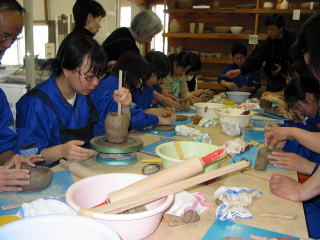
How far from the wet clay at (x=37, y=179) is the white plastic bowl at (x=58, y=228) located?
1.76 ft

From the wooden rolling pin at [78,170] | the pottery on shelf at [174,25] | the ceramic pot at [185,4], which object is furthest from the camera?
the pottery on shelf at [174,25]

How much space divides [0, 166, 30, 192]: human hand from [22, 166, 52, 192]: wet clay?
2 centimetres

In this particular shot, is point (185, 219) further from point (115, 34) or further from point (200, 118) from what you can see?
point (115, 34)

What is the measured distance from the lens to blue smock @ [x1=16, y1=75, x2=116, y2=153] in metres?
1.72

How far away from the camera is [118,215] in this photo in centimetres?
82

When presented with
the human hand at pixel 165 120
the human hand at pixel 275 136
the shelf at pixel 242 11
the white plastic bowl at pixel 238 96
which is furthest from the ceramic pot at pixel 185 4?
the human hand at pixel 275 136

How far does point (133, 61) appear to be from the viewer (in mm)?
2566

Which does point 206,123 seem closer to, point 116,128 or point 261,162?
point 261,162

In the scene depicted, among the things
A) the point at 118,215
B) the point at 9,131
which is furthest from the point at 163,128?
the point at 118,215

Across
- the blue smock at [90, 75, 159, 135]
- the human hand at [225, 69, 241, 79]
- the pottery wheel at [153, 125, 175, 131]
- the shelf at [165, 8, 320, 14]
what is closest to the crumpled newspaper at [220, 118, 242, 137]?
the pottery wheel at [153, 125, 175, 131]

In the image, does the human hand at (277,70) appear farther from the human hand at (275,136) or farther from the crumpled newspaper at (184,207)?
the crumpled newspaper at (184,207)

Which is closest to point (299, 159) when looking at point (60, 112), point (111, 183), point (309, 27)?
point (309, 27)

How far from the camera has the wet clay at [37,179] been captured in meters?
1.24

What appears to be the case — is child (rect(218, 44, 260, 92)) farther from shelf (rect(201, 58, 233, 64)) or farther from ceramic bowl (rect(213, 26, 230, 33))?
ceramic bowl (rect(213, 26, 230, 33))
